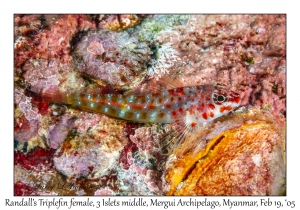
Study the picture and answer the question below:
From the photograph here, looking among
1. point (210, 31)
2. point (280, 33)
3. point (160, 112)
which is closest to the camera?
point (160, 112)

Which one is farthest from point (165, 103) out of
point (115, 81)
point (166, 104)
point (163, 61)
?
point (115, 81)

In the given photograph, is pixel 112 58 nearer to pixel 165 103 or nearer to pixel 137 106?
pixel 137 106

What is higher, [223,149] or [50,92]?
[50,92]

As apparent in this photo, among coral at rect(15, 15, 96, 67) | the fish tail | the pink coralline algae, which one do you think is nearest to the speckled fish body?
the fish tail

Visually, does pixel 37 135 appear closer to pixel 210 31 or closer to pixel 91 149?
pixel 91 149

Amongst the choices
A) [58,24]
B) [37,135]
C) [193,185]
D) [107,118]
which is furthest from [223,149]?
[58,24]

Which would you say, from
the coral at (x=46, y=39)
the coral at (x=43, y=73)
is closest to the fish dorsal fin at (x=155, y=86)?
the coral at (x=43, y=73)
